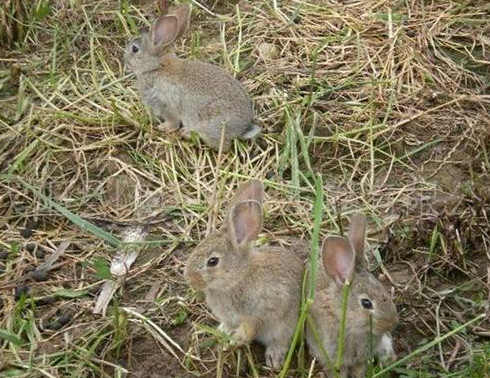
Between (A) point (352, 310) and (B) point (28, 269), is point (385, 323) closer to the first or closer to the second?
(A) point (352, 310)

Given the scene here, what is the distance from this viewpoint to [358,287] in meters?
4.10

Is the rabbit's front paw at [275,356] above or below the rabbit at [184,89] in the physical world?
below

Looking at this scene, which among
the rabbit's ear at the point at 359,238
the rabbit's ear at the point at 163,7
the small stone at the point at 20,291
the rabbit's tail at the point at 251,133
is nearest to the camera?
the rabbit's ear at the point at 359,238

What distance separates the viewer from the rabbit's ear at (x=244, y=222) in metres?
4.27

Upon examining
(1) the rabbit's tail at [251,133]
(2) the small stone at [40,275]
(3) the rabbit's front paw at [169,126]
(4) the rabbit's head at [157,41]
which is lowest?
(2) the small stone at [40,275]

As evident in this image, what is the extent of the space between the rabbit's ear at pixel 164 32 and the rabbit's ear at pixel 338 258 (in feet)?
7.79

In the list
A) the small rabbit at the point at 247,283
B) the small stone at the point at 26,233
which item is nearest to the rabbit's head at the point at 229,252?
the small rabbit at the point at 247,283

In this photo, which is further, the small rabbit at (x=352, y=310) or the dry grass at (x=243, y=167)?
the dry grass at (x=243, y=167)

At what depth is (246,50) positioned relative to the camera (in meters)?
6.34

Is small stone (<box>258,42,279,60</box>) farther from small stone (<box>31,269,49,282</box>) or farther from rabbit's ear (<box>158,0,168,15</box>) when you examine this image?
small stone (<box>31,269,49,282</box>)

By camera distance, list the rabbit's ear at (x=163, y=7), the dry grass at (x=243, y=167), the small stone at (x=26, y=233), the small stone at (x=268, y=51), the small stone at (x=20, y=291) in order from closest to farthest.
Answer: the dry grass at (x=243, y=167)
the small stone at (x=20, y=291)
the small stone at (x=26, y=233)
the rabbit's ear at (x=163, y=7)
the small stone at (x=268, y=51)

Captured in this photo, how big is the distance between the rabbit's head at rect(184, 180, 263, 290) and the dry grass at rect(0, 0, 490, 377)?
349 millimetres

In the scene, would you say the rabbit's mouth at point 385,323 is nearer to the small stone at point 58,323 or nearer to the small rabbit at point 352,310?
the small rabbit at point 352,310

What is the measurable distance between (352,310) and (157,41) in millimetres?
2564
